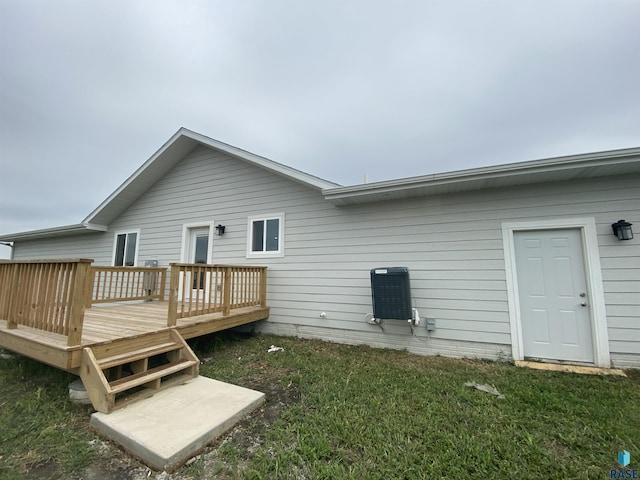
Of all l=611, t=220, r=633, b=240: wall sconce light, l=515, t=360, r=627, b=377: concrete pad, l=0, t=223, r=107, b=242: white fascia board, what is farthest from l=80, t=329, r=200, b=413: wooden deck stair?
l=0, t=223, r=107, b=242: white fascia board

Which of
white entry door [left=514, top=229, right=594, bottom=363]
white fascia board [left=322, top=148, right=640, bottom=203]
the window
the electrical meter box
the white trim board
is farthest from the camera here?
the window

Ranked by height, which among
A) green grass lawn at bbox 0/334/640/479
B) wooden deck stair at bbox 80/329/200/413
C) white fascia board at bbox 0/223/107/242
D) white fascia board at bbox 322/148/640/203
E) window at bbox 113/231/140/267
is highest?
white fascia board at bbox 322/148/640/203

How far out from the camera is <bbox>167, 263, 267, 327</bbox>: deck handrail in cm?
379

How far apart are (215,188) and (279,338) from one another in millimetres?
4108

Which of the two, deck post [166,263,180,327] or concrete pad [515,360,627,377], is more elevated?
deck post [166,263,180,327]

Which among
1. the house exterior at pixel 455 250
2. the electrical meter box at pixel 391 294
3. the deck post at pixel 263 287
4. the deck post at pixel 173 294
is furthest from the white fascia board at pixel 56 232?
the electrical meter box at pixel 391 294

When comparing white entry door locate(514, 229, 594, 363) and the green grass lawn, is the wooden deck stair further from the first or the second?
white entry door locate(514, 229, 594, 363)

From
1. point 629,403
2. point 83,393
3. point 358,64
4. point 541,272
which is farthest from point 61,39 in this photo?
point 629,403

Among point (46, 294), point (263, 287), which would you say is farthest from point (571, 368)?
point (46, 294)

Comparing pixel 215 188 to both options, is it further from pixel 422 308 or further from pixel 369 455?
pixel 369 455

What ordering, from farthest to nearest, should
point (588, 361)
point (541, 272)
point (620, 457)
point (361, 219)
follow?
1. point (361, 219)
2. point (541, 272)
3. point (588, 361)
4. point (620, 457)

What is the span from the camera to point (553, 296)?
3.79 m

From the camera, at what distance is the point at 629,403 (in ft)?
8.45

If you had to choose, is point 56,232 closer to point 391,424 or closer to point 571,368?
point 391,424
